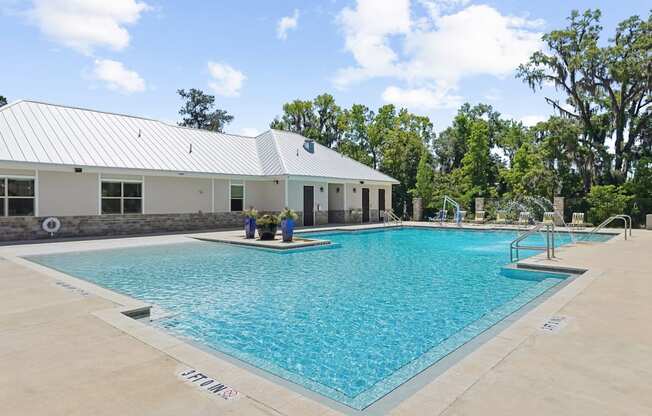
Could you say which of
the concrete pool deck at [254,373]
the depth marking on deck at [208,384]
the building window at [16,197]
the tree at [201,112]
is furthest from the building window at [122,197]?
the tree at [201,112]

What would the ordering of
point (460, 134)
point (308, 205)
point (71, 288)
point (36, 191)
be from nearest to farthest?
1. point (71, 288)
2. point (36, 191)
3. point (308, 205)
4. point (460, 134)

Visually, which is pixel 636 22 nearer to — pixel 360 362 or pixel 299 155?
pixel 299 155

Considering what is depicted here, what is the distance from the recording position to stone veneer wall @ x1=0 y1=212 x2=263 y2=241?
46.4 ft

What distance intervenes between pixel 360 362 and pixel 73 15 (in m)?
14.1

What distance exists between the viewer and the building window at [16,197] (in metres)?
13.9

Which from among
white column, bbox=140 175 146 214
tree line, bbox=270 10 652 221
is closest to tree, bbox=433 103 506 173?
tree line, bbox=270 10 652 221

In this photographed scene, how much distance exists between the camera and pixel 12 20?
13.1 meters

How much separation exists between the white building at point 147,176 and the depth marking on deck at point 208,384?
1382 centimetres

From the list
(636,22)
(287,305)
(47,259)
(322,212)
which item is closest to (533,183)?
(636,22)

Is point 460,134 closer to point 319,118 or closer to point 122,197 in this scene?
point 319,118

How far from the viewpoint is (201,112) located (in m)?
49.5

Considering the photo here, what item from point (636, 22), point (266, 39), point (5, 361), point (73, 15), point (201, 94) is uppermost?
point (201, 94)

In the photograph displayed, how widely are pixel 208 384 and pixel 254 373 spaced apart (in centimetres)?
59

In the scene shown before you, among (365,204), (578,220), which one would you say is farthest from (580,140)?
(365,204)
